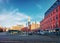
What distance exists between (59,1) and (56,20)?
9.43m

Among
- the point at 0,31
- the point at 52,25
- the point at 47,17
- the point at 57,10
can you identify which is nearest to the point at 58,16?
the point at 57,10

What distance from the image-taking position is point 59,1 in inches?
3334

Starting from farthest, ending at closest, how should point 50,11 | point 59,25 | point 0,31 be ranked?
point 50,11 < point 59,25 < point 0,31

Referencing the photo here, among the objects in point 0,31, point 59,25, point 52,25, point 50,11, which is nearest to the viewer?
point 0,31

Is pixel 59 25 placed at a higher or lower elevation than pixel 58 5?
lower

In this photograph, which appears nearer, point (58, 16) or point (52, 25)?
point (58, 16)

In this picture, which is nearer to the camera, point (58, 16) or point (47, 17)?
point (58, 16)

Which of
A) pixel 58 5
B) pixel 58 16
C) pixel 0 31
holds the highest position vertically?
pixel 58 5

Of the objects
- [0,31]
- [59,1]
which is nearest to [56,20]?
[59,1]

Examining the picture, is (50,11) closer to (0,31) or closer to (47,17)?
(47,17)

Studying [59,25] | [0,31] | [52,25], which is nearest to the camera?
[0,31]

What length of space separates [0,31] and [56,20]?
44.2 metres

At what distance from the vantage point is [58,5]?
83.6m

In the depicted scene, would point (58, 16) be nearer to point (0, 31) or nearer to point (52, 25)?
point (52, 25)
